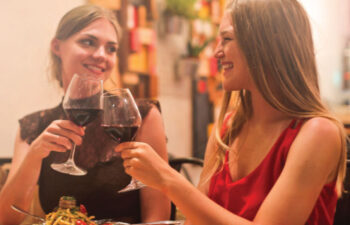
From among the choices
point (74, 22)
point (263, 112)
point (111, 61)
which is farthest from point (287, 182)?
point (74, 22)

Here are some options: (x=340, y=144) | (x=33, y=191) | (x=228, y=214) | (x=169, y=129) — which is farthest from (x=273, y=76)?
(x=169, y=129)

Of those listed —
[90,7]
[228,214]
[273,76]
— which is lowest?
[228,214]

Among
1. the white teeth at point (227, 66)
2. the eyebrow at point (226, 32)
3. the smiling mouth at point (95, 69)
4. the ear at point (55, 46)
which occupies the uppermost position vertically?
the eyebrow at point (226, 32)

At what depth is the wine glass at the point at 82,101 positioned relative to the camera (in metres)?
0.95

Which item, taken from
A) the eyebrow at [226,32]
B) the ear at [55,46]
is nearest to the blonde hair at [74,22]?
the ear at [55,46]

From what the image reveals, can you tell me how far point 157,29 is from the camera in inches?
106

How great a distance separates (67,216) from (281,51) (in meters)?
0.66

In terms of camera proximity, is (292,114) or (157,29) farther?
(157,29)

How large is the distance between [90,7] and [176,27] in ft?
5.05

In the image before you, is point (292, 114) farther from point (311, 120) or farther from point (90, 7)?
point (90, 7)

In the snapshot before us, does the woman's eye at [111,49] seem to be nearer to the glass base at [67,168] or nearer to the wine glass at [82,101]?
the wine glass at [82,101]

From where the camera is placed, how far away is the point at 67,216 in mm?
912

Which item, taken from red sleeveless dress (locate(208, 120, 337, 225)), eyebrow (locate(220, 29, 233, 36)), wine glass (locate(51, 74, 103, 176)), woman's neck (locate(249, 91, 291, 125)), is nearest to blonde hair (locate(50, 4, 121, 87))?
wine glass (locate(51, 74, 103, 176))

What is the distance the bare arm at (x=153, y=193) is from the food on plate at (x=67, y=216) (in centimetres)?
30
